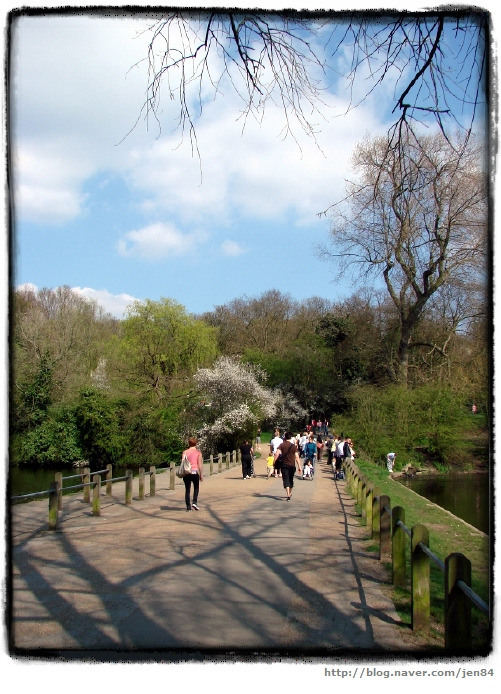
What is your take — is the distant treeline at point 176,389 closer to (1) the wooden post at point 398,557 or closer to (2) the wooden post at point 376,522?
(2) the wooden post at point 376,522


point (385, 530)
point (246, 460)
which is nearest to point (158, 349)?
point (246, 460)

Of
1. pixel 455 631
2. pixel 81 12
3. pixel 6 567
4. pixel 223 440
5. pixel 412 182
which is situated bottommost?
pixel 223 440

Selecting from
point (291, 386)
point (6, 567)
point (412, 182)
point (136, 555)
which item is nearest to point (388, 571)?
point (136, 555)

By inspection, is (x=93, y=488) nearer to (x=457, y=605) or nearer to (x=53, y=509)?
(x=53, y=509)

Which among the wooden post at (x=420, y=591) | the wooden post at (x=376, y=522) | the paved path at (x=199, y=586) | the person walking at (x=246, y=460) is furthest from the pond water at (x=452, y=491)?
the wooden post at (x=420, y=591)

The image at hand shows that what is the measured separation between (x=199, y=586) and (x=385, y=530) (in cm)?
309

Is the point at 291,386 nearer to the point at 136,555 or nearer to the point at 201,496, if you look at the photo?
the point at 201,496

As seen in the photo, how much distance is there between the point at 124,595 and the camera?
6.16 meters

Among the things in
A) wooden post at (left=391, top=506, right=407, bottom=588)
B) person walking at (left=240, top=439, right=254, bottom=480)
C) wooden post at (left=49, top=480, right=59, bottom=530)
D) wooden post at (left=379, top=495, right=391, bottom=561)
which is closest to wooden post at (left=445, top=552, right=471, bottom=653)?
wooden post at (left=391, top=506, right=407, bottom=588)

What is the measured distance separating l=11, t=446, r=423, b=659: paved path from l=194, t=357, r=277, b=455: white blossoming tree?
77.0ft

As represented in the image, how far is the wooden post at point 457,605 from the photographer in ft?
13.4

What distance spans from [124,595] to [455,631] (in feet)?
10.9

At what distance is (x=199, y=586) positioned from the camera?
254 inches

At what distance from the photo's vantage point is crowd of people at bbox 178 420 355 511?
12718mm
